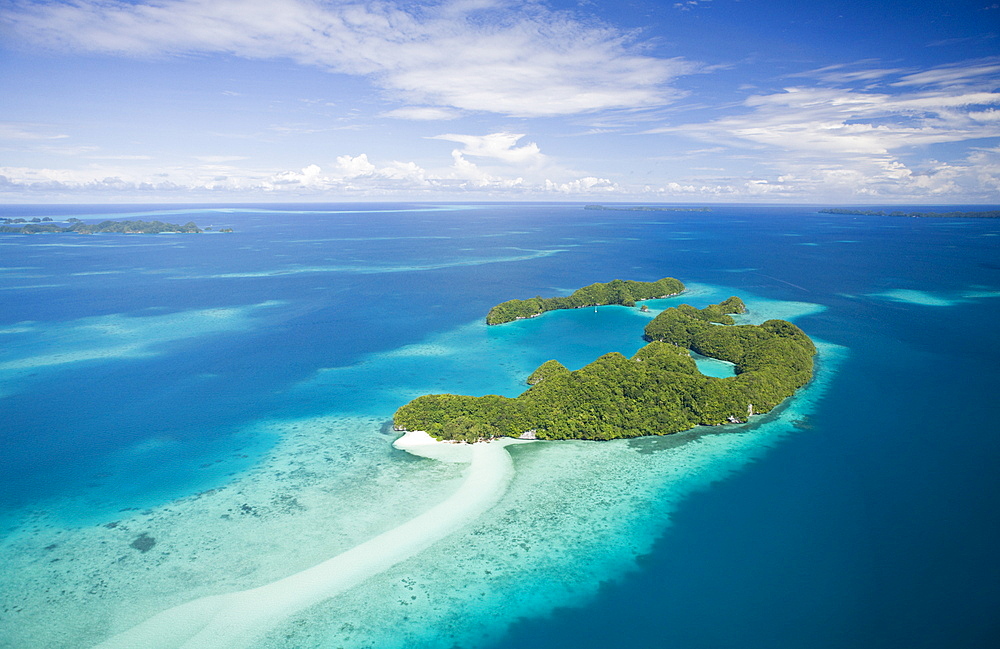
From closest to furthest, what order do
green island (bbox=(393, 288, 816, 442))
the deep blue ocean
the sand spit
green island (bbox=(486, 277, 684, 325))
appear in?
1. the sand spit
2. the deep blue ocean
3. green island (bbox=(393, 288, 816, 442))
4. green island (bbox=(486, 277, 684, 325))

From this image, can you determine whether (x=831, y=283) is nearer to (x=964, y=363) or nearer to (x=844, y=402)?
(x=964, y=363)

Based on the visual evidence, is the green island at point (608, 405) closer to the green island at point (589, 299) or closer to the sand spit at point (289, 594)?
the sand spit at point (289, 594)

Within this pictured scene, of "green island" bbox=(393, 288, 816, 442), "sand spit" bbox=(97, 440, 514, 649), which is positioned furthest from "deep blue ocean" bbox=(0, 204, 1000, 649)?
"green island" bbox=(393, 288, 816, 442)

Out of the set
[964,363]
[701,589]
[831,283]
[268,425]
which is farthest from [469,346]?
[831,283]

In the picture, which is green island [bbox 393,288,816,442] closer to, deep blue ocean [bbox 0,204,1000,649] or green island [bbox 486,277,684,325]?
deep blue ocean [bbox 0,204,1000,649]

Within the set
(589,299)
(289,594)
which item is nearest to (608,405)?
(289,594)
